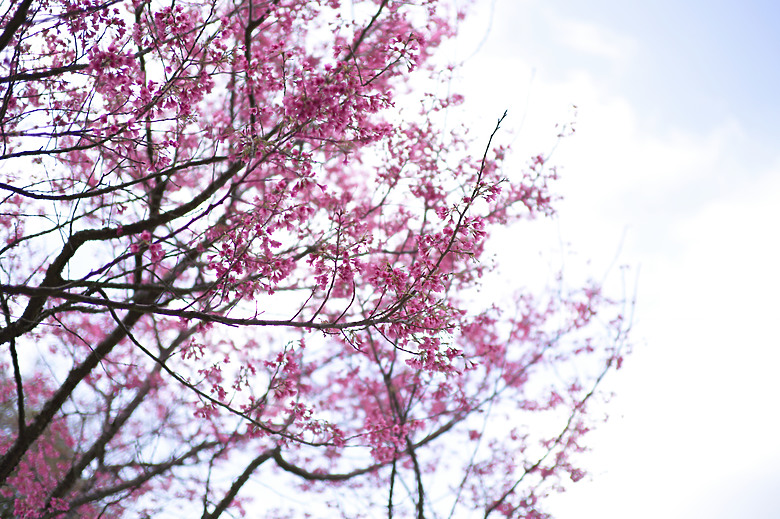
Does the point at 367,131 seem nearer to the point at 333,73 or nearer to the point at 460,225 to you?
the point at 333,73

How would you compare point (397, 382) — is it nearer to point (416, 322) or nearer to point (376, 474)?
point (376, 474)

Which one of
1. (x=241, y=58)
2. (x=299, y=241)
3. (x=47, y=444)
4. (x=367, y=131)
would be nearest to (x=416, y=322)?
(x=367, y=131)

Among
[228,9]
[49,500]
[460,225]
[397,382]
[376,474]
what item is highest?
[228,9]

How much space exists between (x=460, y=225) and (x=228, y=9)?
204 inches

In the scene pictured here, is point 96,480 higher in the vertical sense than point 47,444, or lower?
lower

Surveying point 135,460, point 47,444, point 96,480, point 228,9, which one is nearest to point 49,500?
point 96,480

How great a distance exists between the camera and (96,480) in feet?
27.0

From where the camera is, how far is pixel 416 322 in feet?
14.5

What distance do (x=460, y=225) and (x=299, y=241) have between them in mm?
4003

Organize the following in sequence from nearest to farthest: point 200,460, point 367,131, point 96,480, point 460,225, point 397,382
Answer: point 460,225 → point 367,131 → point 96,480 → point 200,460 → point 397,382

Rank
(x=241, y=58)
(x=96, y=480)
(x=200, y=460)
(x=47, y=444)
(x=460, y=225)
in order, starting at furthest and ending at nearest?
1. (x=47, y=444)
2. (x=200, y=460)
3. (x=96, y=480)
4. (x=241, y=58)
5. (x=460, y=225)

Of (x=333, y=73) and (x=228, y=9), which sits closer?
(x=333, y=73)

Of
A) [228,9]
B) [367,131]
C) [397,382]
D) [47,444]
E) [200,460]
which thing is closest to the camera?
[367,131]

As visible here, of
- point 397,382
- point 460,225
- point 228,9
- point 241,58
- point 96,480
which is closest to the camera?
point 460,225
